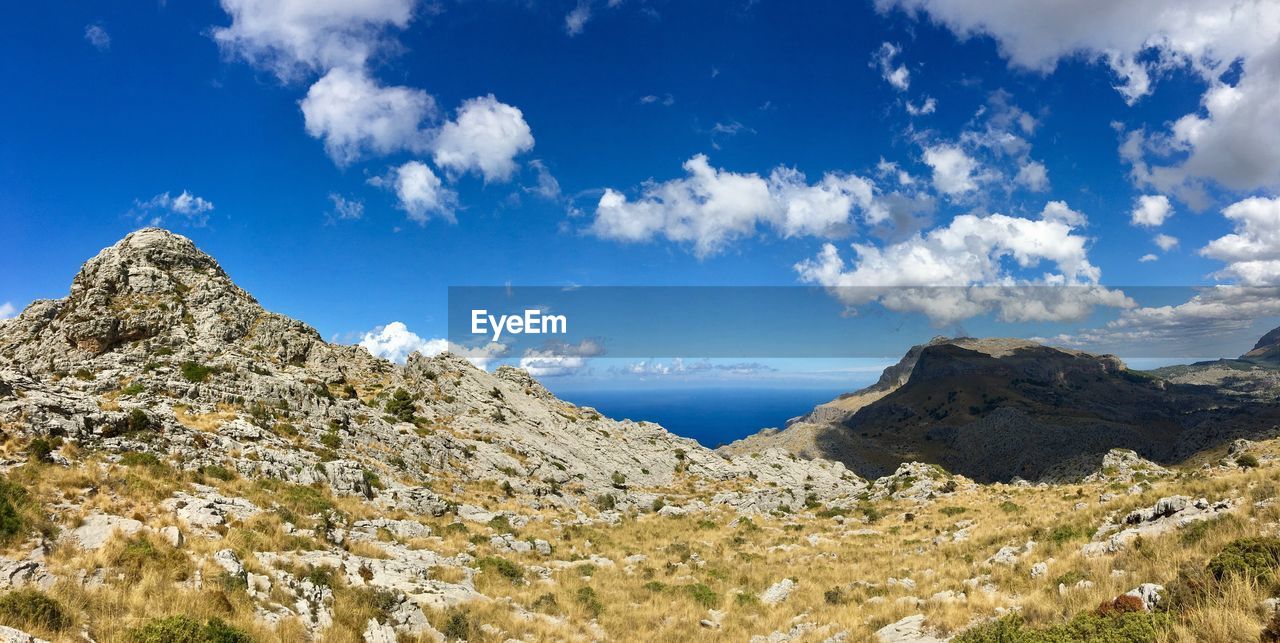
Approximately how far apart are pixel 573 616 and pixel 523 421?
49.9 meters

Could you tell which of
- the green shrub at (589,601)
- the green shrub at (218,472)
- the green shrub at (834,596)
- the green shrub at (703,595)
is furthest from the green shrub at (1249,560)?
the green shrub at (218,472)

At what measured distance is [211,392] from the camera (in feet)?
123

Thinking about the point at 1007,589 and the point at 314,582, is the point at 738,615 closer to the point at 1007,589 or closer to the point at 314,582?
the point at 1007,589

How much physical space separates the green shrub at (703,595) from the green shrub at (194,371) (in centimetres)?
3800

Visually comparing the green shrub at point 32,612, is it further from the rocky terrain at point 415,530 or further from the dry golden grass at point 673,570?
the dry golden grass at point 673,570

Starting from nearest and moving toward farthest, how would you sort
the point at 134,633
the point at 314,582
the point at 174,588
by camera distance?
A: 1. the point at 134,633
2. the point at 174,588
3. the point at 314,582

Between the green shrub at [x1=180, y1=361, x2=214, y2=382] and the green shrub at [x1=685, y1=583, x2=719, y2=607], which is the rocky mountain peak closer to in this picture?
the green shrub at [x1=180, y1=361, x2=214, y2=382]

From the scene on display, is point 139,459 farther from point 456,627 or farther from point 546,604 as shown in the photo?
point 546,604

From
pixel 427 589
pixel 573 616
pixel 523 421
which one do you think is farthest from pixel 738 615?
pixel 523 421

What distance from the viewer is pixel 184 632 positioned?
34.6 ft

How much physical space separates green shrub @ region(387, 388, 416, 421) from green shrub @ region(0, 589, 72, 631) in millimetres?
42428

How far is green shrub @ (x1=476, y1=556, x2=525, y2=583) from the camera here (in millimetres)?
23087

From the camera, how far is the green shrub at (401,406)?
5156cm

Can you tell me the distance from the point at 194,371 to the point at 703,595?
1570 inches
